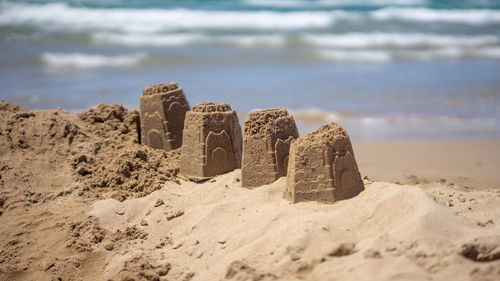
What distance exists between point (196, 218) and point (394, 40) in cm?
1636

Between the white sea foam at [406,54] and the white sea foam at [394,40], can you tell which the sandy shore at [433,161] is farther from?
the white sea foam at [394,40]

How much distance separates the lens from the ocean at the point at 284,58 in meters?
11.1

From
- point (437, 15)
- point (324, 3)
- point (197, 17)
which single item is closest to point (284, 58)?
point (197, 17)

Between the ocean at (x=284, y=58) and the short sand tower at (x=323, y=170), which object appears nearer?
the short sand tower at (x=323, y=170)

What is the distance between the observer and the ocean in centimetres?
1109

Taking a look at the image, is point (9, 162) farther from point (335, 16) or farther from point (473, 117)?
point (335, 16)

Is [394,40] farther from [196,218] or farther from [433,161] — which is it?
[196,218]

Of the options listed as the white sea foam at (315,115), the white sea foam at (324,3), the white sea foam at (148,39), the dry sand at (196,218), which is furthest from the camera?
the white sea foam at (324,3)

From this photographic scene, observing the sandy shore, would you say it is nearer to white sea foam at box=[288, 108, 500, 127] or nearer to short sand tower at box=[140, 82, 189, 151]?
white sea foam at box=[288, 108, 500, 127]

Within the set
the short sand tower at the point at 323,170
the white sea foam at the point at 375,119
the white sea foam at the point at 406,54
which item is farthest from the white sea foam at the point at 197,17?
the short sand tower at the point at 323,170

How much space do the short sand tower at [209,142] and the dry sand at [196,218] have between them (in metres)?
0.17

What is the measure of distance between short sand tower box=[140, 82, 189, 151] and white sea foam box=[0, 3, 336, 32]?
16.0 meters

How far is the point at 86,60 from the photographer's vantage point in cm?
1741

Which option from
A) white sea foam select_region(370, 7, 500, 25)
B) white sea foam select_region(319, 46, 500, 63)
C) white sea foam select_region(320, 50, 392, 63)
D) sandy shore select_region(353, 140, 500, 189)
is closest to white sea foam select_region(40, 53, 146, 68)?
white sea foam select_region(320, 50, 392, 63)
